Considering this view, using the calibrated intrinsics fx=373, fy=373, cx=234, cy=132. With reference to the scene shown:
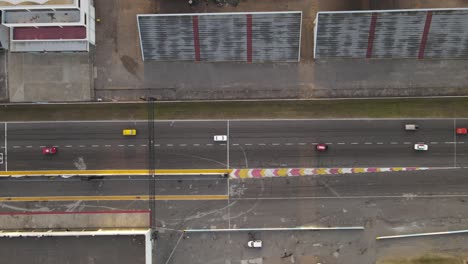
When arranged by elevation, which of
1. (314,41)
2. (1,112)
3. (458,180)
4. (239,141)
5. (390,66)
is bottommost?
(458,180)

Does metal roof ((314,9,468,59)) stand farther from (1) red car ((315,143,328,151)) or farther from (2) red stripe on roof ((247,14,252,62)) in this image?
(1) red car ((315,143,328,151))

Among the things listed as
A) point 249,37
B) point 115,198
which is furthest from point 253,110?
point 115,198

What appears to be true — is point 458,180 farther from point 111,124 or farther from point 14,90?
point 14,90

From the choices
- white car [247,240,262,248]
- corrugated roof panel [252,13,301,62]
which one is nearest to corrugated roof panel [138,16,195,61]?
corrugated roof panel [252,13,301,62]

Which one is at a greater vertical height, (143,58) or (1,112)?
(143,58)

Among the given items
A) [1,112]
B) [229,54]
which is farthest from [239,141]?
[1,112]

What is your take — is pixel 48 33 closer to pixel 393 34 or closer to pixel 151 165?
pixel 151 165

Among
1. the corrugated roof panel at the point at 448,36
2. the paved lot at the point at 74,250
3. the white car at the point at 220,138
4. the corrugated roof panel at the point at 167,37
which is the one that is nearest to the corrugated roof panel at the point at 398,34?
the corrugated roof panel at the point at 448,36
